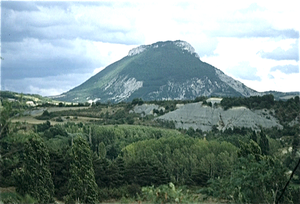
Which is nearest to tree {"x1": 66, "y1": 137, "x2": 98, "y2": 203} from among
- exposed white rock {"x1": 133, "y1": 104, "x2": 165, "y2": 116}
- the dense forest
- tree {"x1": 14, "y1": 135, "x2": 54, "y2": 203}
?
the dense forest

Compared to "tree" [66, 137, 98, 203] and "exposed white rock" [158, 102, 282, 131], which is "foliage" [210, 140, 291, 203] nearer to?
"tree" [66, 137, 98, 203]

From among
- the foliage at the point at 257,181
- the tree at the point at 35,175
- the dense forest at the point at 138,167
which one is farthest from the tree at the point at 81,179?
the foliage at the point at 257,181

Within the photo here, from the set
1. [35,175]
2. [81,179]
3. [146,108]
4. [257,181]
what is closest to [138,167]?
[81,179]

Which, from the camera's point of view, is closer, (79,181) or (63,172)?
(79,181)

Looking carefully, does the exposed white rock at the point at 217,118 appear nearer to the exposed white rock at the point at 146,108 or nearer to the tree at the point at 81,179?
the exposed white rock at the point at 146,108

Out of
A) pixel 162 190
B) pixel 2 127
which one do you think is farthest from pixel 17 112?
pixel 162 190

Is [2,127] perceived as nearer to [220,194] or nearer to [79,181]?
[220,194]
